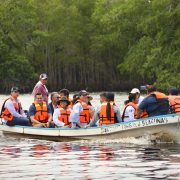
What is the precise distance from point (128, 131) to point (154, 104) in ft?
2.96

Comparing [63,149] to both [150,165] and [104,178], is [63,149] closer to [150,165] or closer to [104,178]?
[150,165]

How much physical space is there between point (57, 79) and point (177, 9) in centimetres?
3388

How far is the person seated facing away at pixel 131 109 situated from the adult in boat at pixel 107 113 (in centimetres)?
21

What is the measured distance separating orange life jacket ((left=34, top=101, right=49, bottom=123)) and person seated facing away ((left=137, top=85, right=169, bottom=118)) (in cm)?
346

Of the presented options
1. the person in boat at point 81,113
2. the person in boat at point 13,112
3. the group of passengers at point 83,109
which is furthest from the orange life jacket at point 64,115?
the person in boat at point 13,112

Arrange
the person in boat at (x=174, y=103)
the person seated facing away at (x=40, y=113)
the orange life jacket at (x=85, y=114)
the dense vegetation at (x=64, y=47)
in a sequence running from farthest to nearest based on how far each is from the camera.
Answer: the dense vegetation at (x=64, y=47) → the person seated facing away at (x=40, y=113) → the orange life jacket at (x=85, y=114) → the person in boat at (x=174, y=103)

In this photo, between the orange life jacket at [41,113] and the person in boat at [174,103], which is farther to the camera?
the orange life jacket at [41,113]

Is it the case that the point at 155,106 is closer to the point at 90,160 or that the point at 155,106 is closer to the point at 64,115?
the point at 64,115

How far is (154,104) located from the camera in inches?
659

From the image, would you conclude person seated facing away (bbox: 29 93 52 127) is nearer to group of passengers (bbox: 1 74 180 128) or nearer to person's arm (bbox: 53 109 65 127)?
group of passengers (bbox: 1 74 180 128)

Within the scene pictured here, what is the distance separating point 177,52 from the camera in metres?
55.1

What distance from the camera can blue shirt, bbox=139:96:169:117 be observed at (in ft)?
54.3

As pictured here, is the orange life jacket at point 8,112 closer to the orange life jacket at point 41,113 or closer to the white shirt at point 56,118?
the orange life jacket at point 41,113

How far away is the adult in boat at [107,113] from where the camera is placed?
17.1m
